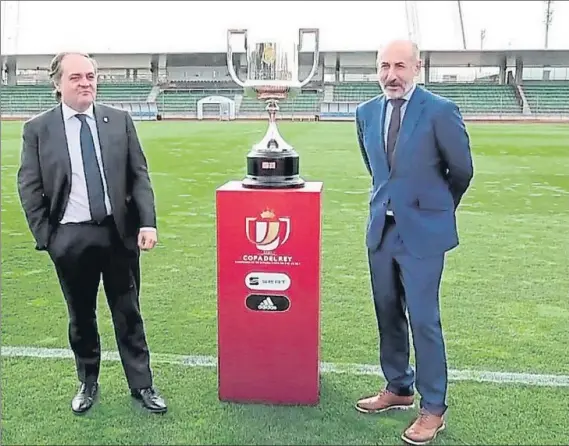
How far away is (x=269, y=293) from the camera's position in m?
3.04

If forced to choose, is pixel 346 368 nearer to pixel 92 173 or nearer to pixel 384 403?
pixel 384 403

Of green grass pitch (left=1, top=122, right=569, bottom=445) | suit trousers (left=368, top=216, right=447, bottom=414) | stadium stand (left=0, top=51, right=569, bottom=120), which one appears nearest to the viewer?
suit trousers (left=368, top=216, right=447, bottom=414)

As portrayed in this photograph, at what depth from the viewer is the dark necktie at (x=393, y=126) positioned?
2707 mm

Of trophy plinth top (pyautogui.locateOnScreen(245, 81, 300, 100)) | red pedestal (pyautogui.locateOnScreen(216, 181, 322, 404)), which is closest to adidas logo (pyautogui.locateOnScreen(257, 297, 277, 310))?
red pedestal (pyautogui.locateOnScreen(216, 181, 322, 404))

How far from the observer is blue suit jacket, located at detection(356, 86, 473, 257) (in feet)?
8.59

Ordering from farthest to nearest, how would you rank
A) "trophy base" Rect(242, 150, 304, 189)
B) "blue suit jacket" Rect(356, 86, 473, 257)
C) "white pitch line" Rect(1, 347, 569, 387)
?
"white pitch line" Rect(1, 347, 569, 387), "trophy base" Rect(242, 150, 304, 189), "blue suit jacket" Rect(356, 86, 473, 257)

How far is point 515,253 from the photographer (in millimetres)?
6129

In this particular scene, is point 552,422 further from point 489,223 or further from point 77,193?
point 489,223

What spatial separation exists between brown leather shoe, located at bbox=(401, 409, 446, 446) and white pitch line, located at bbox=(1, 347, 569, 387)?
0.66m

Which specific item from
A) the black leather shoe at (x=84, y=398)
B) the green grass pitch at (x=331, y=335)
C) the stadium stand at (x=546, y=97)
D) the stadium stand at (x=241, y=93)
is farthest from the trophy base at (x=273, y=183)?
the stadium stand at (x=241, y=93)

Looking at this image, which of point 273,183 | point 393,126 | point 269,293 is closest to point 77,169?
point 273,183

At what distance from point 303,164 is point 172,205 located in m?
4.91

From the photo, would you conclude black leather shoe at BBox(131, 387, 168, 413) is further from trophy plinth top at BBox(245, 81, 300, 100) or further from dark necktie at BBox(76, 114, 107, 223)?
trophy plinth top at BBox(245, 81, 300, 100)

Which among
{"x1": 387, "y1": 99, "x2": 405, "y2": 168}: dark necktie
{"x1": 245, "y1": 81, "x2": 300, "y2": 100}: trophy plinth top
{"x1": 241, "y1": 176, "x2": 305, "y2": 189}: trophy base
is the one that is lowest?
{"x1": 241, "y1": 176, "x2": 305, "y2": 189}: trophy base
